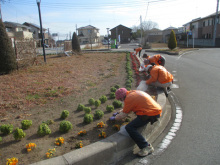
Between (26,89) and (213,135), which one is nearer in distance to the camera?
(213,135)

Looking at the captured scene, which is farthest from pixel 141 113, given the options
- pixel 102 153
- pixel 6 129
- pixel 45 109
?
pixel 45 109

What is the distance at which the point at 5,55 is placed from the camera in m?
8.88

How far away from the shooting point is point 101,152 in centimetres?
278

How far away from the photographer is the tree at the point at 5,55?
8.84m

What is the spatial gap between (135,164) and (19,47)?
33.6 feet

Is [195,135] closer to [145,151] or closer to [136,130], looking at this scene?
[145,151]

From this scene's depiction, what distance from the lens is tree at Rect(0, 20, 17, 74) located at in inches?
348

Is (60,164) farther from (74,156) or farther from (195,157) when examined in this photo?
(195,157)

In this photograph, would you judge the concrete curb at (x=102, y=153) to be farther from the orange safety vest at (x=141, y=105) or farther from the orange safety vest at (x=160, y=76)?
the orange safety vest at (x=160, y=76)

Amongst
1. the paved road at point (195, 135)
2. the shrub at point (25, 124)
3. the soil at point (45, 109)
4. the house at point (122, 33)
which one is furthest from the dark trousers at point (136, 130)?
the house at point (122, 33)

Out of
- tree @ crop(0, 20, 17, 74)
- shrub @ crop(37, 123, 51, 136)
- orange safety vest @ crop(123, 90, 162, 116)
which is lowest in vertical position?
shrub @ crop(37, 123, 51, 136)

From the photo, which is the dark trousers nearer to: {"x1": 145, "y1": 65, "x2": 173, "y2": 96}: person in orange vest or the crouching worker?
the crouching worker

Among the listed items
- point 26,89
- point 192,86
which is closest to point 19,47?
point 26,89

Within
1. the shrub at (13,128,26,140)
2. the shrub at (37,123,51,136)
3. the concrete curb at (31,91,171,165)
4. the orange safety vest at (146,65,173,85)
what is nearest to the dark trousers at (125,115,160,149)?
the concrete curb at (31,91,171,165)
